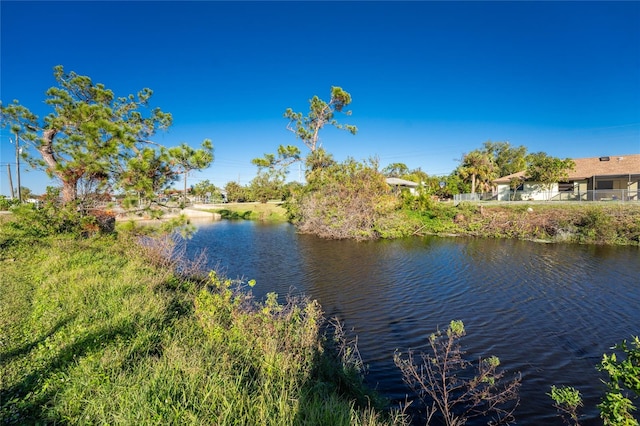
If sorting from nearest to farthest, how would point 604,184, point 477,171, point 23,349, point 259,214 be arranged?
point 23,349 < point 604,184 < point 477,171 < point 259,214

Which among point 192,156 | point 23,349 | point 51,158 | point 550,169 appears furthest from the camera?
point 550,169

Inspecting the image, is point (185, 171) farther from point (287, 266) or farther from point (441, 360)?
point (441, 360)

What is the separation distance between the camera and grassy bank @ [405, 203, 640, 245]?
20.7 metres

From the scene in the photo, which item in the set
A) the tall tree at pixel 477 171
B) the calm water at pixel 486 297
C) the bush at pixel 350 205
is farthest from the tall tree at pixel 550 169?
the bush at pixel 350 205

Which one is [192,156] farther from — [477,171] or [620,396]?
[477,171]

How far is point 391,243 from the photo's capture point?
22578 millimetres

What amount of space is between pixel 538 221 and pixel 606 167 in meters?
16.4

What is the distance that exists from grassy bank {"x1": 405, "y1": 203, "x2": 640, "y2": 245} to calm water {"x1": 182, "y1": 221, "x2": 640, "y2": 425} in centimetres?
271

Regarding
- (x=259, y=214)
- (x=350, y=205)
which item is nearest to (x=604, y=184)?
(x=350, y=205)

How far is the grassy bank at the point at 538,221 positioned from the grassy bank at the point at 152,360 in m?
21.5

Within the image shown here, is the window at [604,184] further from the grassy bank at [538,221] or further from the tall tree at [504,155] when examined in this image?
the tall tree at [504,155]

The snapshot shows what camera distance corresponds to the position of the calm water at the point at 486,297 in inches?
261

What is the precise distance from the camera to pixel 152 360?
4.41 meters

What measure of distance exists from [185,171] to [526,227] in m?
24.7
